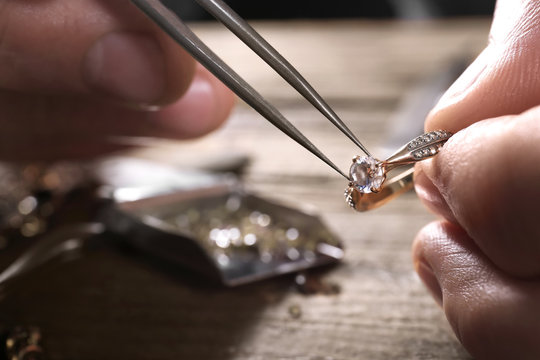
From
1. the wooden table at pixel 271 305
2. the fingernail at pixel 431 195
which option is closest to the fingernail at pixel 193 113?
the wooden table at pixel 271 305

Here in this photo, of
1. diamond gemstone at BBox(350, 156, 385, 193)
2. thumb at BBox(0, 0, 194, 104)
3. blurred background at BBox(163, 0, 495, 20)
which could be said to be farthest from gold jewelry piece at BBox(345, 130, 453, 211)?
blurred background at BBox(163, 0, 495, 20)

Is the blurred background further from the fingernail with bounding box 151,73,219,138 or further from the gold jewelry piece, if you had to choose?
the gold jewelry piece

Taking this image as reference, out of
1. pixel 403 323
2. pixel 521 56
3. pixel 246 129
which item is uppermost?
pixel 521 56

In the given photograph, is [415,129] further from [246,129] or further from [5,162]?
[5,162]

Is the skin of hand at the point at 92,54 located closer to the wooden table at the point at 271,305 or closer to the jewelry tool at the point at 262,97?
the jewelry tool at the point at 262,97

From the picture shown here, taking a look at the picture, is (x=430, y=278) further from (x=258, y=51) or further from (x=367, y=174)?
(x=258, y=51)

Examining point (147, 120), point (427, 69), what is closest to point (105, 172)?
point (147, 120)

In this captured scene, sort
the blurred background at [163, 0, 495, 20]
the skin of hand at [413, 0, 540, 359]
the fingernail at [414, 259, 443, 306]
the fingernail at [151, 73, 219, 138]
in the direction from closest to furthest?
the skin of hand at [413, 0, 540, 359], the fingernail at [414, 259, 443, 306], the fingernail at [151, 73, 219, 138], the blurred background at [163, 0, 495, 20]
